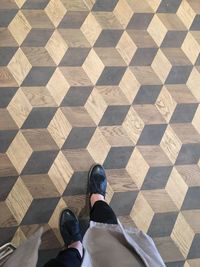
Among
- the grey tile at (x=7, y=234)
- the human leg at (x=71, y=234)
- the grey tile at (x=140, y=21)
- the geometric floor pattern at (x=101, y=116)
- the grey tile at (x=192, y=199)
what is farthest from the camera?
the grey tile at (x=140, y=21)

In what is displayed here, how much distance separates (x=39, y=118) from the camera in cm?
152

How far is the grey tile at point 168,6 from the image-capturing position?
1827 millimetres

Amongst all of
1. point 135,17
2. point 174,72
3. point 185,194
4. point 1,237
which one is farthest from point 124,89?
point 1,237

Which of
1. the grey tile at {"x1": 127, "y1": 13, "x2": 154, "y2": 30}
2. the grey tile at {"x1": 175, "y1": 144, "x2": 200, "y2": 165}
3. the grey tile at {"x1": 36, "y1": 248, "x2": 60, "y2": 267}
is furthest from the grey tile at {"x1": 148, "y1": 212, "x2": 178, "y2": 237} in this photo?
the grey tile at {"x1": 127, "y1": 13, "x2": 154, "y2": 30}

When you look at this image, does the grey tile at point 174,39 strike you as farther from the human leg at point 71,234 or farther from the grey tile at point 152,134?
the human leg at point 71,234

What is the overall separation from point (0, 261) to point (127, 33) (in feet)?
3.78

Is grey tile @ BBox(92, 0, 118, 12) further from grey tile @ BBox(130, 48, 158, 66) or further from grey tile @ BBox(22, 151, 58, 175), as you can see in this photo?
grey tile @ BBox(22, 151, 58, 175)

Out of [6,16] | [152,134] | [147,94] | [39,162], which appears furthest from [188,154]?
[6,16]

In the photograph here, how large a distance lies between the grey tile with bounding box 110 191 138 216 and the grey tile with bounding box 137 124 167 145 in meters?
0.24

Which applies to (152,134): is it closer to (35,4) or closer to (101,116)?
(101,116)

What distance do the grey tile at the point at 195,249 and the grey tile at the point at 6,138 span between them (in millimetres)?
862

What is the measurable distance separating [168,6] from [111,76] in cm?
51

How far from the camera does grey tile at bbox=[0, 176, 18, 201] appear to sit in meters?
1.40

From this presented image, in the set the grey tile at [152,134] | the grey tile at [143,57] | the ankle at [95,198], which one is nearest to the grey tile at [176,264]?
the ankle at [95,198]
